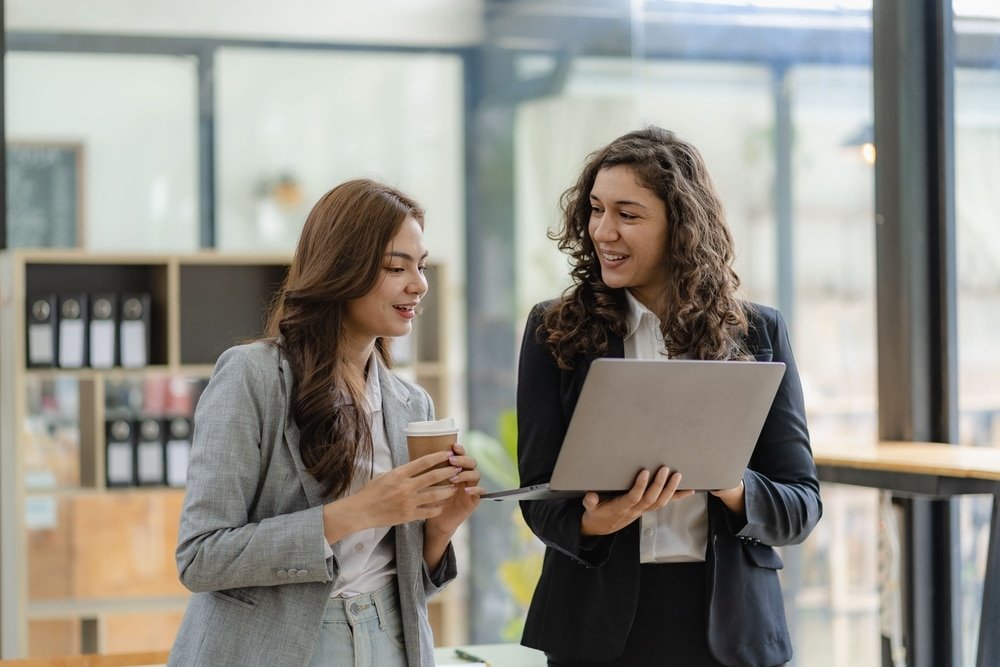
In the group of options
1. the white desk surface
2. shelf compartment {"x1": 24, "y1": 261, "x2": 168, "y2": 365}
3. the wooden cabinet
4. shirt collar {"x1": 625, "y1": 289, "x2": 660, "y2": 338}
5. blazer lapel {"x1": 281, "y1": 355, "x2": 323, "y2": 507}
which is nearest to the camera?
blazer lapel {"x1": 281, "y1": 355, "x2": 323, "y2": 507}

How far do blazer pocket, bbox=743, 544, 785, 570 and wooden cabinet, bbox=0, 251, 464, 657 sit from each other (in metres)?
2.77

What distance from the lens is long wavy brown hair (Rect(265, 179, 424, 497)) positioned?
1673 millimetres

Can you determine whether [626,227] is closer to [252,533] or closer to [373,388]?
[373,388]

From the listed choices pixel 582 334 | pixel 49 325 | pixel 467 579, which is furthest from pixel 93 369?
pixel 582 334

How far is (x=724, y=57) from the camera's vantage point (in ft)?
15.6

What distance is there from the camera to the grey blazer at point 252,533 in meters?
1.59

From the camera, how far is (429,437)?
164 centimetres

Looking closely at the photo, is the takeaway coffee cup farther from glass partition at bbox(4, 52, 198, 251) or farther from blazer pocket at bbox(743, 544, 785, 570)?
glass partition at bbox(4, 52, 198, 251)

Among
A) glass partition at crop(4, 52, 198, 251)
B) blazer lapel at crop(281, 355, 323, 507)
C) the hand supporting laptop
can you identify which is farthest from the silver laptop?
glass partition at crop(4, 52, 198, 251)

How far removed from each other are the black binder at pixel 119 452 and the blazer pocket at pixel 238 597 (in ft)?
9.30

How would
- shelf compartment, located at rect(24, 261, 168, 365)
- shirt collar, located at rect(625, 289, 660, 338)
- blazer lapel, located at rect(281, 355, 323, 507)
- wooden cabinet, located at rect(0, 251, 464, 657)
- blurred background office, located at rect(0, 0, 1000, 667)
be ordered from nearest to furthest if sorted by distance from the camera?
1. blazer lapel, located at rect(281, 355, 323, 507)
2. shirt collar, located at rect(625, 289, 660, 338)
3. blurred background office, located at rect(0, 0, 1000, 667)
4. wooden cabinet, located at rect(0, 251, 464, 657)
5. shelf compartment, located at rect(24, 261, 168, 365)

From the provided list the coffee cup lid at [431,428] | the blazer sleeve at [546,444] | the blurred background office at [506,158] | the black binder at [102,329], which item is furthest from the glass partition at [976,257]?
the black binder at [102,329]

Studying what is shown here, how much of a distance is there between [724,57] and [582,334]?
3.20 meters

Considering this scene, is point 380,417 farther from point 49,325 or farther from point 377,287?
point 49,325
